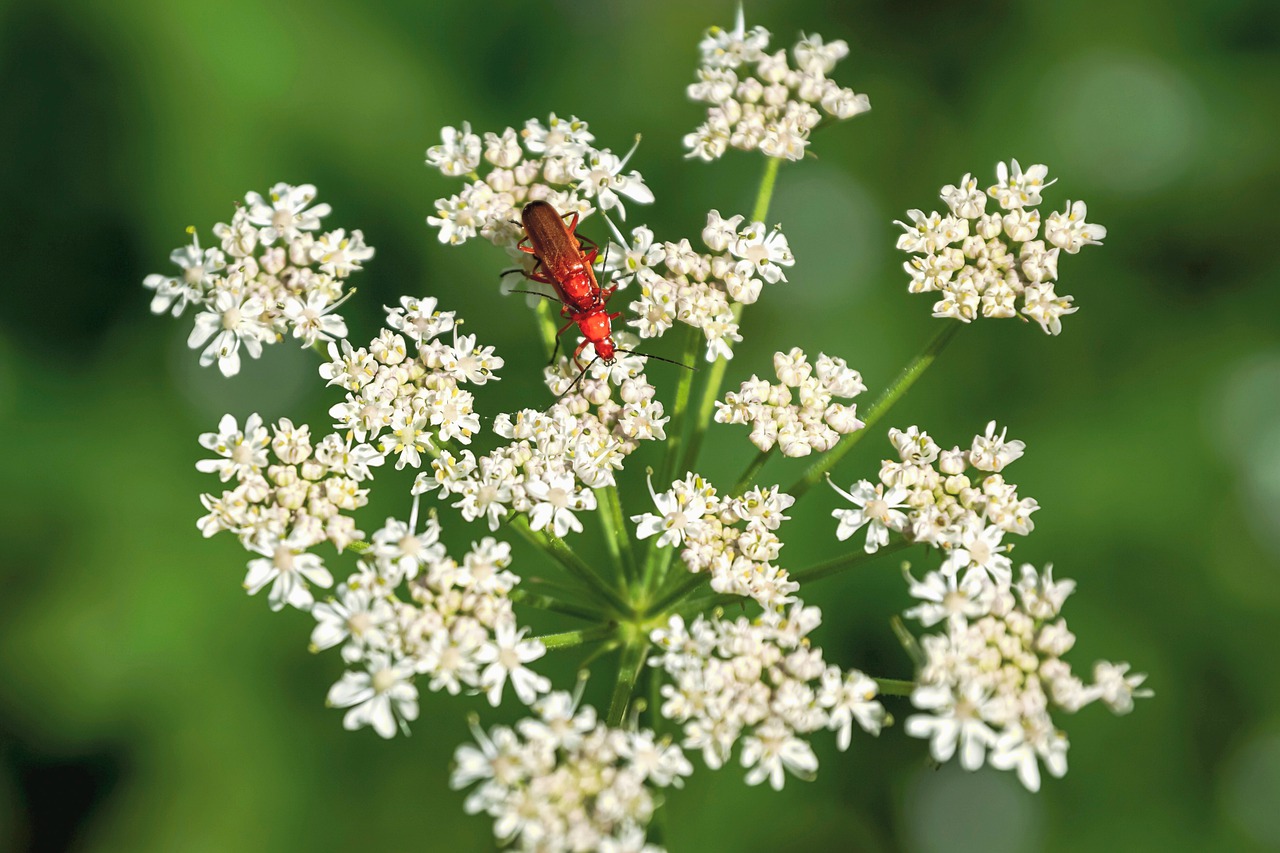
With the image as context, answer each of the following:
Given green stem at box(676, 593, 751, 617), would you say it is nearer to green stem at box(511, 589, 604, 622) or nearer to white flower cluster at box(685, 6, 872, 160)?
green stem at box(511, 589, 604, 622)

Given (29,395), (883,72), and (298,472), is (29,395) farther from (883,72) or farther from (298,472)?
(883,72)

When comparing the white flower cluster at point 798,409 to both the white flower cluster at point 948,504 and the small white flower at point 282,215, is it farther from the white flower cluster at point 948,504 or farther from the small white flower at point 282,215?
the small white flower at point 282,215

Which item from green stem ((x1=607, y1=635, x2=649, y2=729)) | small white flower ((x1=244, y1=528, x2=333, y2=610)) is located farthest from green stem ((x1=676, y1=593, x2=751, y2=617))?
small white flower ((x1=244, y1=528, x2=333, y2=610))

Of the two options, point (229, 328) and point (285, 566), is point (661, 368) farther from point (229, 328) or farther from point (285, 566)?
point (285, 566)

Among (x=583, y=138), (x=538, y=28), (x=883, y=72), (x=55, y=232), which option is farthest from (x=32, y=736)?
(x=883, y=72)

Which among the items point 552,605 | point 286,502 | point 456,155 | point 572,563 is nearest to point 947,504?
point 572,563

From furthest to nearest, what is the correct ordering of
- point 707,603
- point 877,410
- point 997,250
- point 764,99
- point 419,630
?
point 764,99
point 997,250
point 877,410
point 707,603
point 419,630

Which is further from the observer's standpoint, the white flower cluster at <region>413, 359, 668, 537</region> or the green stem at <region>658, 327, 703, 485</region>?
the green stem at <region>658, 327, 703, 485</region>
